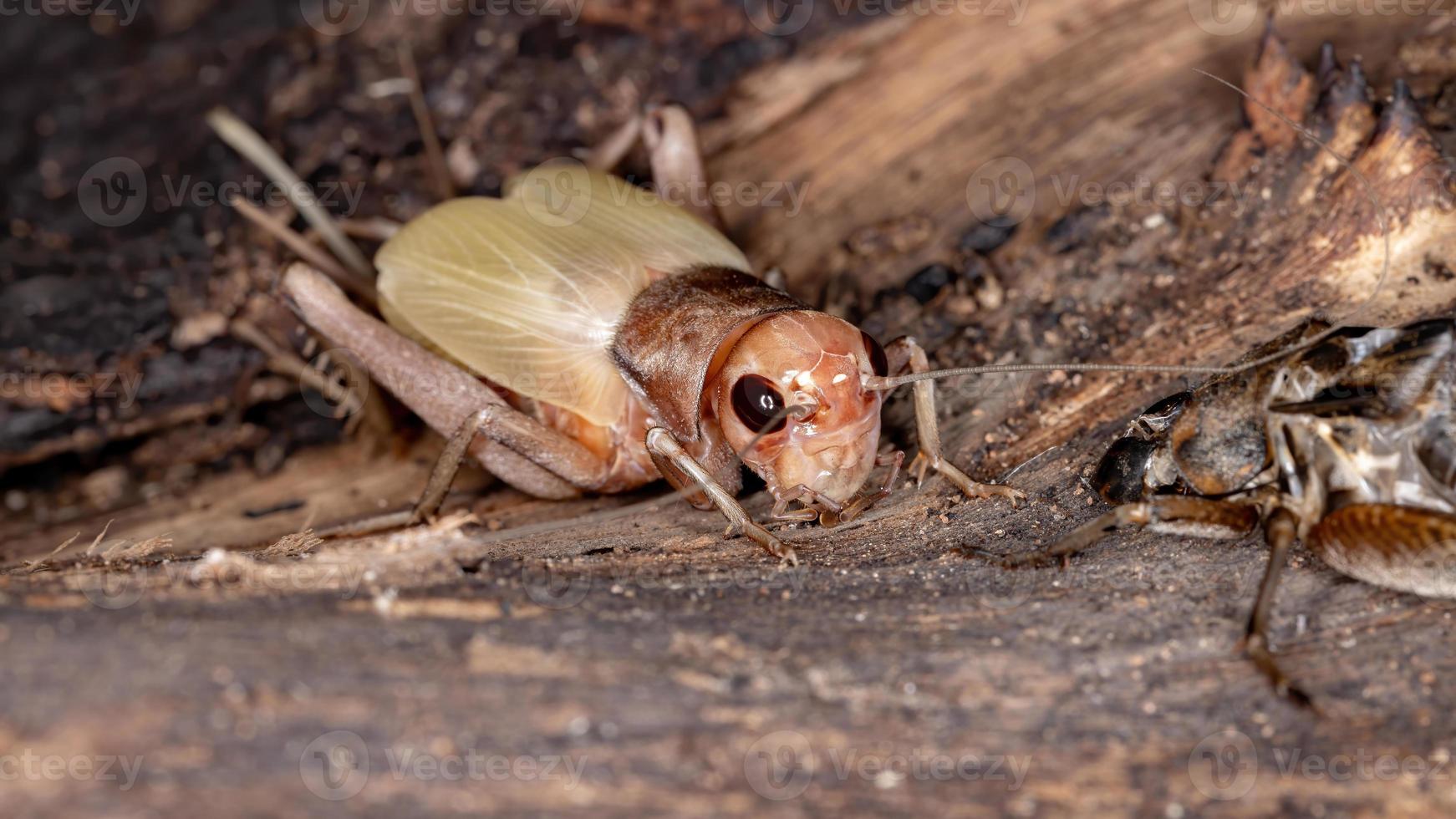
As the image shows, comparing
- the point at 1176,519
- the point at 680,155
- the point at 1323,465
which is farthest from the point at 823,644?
the point at 680,155

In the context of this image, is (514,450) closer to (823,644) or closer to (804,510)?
(804,510)

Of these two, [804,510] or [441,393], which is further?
[441,393]

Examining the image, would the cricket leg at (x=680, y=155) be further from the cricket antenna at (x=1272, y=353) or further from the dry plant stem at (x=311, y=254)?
the cricket antenna at (x=1272, y=353)

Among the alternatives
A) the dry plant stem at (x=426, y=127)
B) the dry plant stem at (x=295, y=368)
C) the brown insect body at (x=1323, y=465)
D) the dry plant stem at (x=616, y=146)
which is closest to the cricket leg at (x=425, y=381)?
the dry plant stem at (x=295, y=368)

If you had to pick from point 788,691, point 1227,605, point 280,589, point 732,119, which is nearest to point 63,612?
point 280,589

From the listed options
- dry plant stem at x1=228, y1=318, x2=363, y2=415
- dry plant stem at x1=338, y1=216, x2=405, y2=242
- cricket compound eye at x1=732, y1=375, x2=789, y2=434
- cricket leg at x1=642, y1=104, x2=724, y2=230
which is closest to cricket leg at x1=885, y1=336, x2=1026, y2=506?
cricket compound eye at x1=732, y1=375, x2=789, y2=434

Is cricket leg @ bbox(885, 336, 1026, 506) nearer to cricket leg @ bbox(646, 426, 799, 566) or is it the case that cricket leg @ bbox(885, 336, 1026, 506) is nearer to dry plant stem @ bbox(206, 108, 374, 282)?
cricket leg @ bbox(646, 426, 799, 566)
